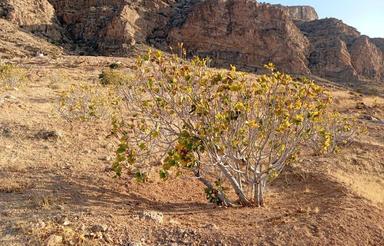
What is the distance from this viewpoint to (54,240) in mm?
4719

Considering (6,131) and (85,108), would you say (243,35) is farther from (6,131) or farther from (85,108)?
(6,131)

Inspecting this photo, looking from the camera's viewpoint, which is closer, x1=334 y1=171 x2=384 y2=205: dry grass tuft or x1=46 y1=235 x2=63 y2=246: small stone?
x1=46 y1=235 x2=63 y2=246: small stone

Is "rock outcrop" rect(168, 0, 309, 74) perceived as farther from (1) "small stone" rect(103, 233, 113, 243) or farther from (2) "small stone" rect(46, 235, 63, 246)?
(2) "small stone" rect(46, 235, 63, 246)

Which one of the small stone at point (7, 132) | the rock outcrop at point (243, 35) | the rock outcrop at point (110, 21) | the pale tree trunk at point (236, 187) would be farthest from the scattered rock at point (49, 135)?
the rock outcrop at point (243, 35)

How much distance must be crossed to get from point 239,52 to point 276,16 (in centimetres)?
947

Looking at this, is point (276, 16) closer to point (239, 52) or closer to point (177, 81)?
point (239, 52)

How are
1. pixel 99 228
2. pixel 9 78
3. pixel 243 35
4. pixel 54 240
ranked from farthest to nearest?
pixel 243 35 < pixel 9 78 < pixel 99 228 < pixel 54 240

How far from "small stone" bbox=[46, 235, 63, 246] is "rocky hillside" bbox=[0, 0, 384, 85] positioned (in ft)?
188

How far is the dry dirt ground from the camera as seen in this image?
5098 millimetres

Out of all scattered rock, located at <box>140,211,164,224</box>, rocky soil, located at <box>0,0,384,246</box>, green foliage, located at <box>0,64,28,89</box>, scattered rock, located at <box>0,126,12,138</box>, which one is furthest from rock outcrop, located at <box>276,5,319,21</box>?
scattered rock, located at <box>140,211,164,224</box>

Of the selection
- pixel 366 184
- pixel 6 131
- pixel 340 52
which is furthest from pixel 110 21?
pixel 366 184

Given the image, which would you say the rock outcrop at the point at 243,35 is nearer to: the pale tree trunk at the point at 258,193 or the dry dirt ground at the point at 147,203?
the dry dirt ground at the point at 147,203

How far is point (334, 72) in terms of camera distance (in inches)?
2586

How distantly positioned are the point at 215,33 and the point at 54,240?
209ft
